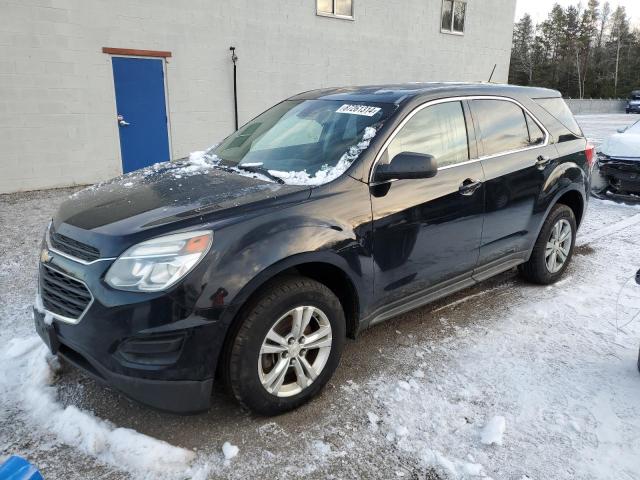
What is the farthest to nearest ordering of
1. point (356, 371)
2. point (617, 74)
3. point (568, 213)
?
point (617, 74) < point (568, 213) < point (356, 371)

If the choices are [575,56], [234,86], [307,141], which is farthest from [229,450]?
[575,56]

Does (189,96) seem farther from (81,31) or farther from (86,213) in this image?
(86,213)

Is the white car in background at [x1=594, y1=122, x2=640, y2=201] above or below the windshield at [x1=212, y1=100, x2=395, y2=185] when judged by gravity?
below

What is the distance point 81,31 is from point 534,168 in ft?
25.4

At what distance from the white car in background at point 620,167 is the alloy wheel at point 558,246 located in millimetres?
4166

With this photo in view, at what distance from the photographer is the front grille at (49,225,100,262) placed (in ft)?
8.12

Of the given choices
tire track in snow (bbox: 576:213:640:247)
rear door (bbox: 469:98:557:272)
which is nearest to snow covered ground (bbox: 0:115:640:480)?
rear door (bbox: 469:98:557:272)

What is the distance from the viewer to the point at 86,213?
2783mm

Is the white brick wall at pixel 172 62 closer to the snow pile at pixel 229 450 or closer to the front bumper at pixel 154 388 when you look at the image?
the front bumper at pixel 154 388

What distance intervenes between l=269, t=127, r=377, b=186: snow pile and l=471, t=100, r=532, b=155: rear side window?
1095mm

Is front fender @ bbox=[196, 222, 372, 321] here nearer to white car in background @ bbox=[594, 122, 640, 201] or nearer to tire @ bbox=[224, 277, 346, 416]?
tire @ bbox=[224, 277, 346, 416]

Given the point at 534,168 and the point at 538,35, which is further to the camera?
the point at 538,35

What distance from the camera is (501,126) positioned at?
4000 mm

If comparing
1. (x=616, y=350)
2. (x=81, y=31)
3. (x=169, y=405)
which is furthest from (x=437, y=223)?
(x=81, y=31)
